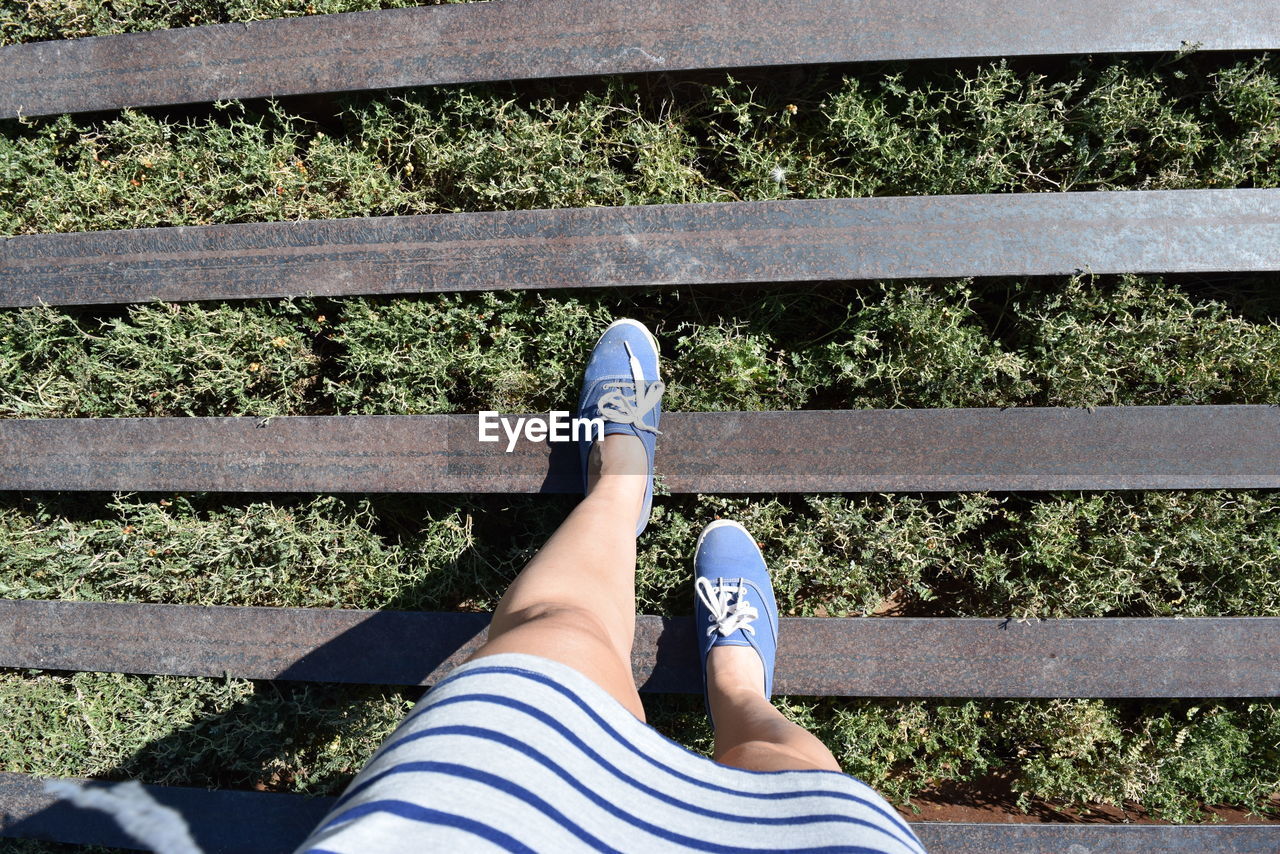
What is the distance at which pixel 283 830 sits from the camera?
2.22 m

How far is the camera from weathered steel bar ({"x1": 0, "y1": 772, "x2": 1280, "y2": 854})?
2.09 m

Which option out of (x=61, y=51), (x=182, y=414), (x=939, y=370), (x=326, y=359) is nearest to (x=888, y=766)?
(x=939, y=370)

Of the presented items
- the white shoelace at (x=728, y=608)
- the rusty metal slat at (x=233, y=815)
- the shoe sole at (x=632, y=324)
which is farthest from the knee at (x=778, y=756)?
the rusty metal slat at (x=233, y=815)

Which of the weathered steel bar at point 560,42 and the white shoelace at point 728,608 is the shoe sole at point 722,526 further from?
the weathered steel bar at point 560,42

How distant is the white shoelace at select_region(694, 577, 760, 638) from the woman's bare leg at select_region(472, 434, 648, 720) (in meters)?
0.29

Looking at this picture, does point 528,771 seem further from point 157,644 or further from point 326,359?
point 157,644

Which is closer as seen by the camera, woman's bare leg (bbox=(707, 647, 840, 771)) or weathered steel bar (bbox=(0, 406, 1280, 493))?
woman's bare leg (bbox=(707, 647, 840, 771))

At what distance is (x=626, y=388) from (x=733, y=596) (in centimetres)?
65

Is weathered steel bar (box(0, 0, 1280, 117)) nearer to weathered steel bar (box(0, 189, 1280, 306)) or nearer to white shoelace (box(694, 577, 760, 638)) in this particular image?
weathered steel bar (box(0, 189, 1280, 306))

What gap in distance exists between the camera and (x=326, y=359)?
7.55ft

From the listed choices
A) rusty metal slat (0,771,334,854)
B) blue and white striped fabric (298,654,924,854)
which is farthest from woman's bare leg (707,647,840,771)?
rusty metal slat (0,771,334,854)

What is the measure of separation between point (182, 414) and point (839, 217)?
2.10 metres

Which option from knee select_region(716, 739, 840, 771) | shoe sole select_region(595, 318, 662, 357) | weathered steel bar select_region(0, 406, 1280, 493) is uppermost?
shoe sole select_region(595, 318, 662, 357)

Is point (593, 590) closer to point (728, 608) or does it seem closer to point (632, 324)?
point (728, 608)
